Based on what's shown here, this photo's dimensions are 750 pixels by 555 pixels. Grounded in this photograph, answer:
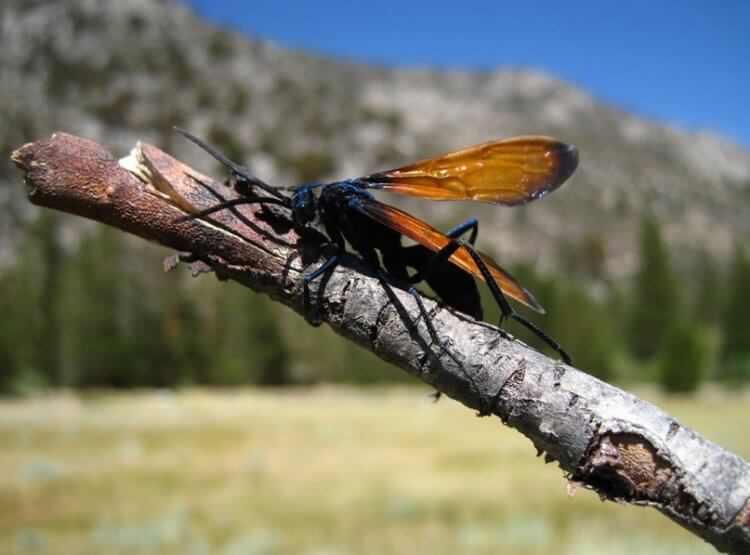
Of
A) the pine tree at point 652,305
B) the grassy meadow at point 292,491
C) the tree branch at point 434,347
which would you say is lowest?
the grassy meadow at point 292,491

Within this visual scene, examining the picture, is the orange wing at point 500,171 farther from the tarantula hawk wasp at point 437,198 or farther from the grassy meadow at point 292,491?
the grassy meadow at point 292,491

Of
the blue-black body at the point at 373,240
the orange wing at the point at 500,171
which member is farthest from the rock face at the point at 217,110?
the orange wing at the point at 500,171

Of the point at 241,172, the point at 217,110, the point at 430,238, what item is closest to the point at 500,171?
the point at 430,238

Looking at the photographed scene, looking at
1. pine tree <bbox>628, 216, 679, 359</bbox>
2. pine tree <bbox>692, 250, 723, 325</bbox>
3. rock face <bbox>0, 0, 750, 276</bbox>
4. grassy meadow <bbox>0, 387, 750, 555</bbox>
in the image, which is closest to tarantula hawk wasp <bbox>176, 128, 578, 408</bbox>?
grassy meadow <bbox>0, 387, 750, 555</bbox>

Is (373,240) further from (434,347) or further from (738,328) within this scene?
(738,328)

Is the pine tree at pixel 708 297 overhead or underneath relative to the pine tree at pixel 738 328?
overhead

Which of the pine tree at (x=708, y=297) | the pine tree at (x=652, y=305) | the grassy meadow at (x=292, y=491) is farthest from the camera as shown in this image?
the pine tree at (x=708, y=297)

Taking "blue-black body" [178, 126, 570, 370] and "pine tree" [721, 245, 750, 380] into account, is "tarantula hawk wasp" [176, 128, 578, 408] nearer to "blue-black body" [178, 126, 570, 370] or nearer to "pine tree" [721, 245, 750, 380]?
"blue-black body" [178, 126, 570, 370]
